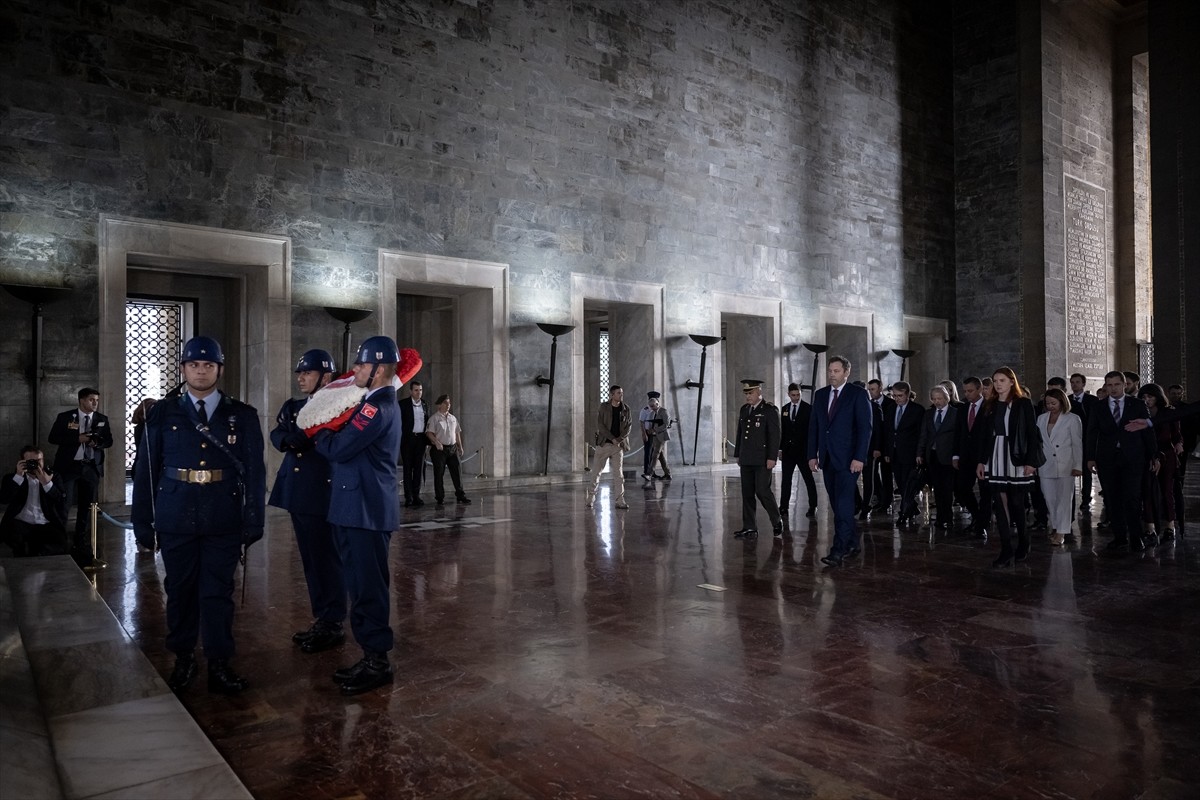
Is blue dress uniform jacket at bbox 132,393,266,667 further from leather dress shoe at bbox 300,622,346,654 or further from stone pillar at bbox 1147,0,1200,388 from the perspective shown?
stone pillar at bbox 1147,0,1200,388

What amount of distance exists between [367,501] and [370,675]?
79 cm

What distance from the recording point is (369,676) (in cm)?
387

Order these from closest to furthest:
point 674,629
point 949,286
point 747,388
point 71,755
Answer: point 71,755 < point 674,629 < point 747,388 < point 949,286

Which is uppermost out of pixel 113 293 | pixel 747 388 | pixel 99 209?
pixel 99 209

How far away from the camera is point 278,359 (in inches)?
477

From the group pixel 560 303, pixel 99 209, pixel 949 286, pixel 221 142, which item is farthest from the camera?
pixel 949 286

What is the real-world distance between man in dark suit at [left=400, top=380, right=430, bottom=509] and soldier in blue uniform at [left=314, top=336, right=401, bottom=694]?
Answer: 714 cm

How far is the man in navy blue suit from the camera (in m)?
6.91

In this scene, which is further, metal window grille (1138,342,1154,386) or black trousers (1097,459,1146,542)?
metal window grille (1138,342,1154,386)

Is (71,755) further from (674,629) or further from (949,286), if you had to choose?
(949,286)

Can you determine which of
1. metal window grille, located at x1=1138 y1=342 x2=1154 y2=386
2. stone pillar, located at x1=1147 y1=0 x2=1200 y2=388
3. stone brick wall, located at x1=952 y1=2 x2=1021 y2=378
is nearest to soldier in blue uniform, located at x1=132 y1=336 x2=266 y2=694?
stone pillar, located at x1=1147 y1=0 x2=1200 y2=388

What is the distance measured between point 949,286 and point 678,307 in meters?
9.65

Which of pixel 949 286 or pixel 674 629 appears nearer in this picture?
pixel 674 629

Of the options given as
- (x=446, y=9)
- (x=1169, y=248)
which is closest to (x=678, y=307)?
(x=446, y=9)
